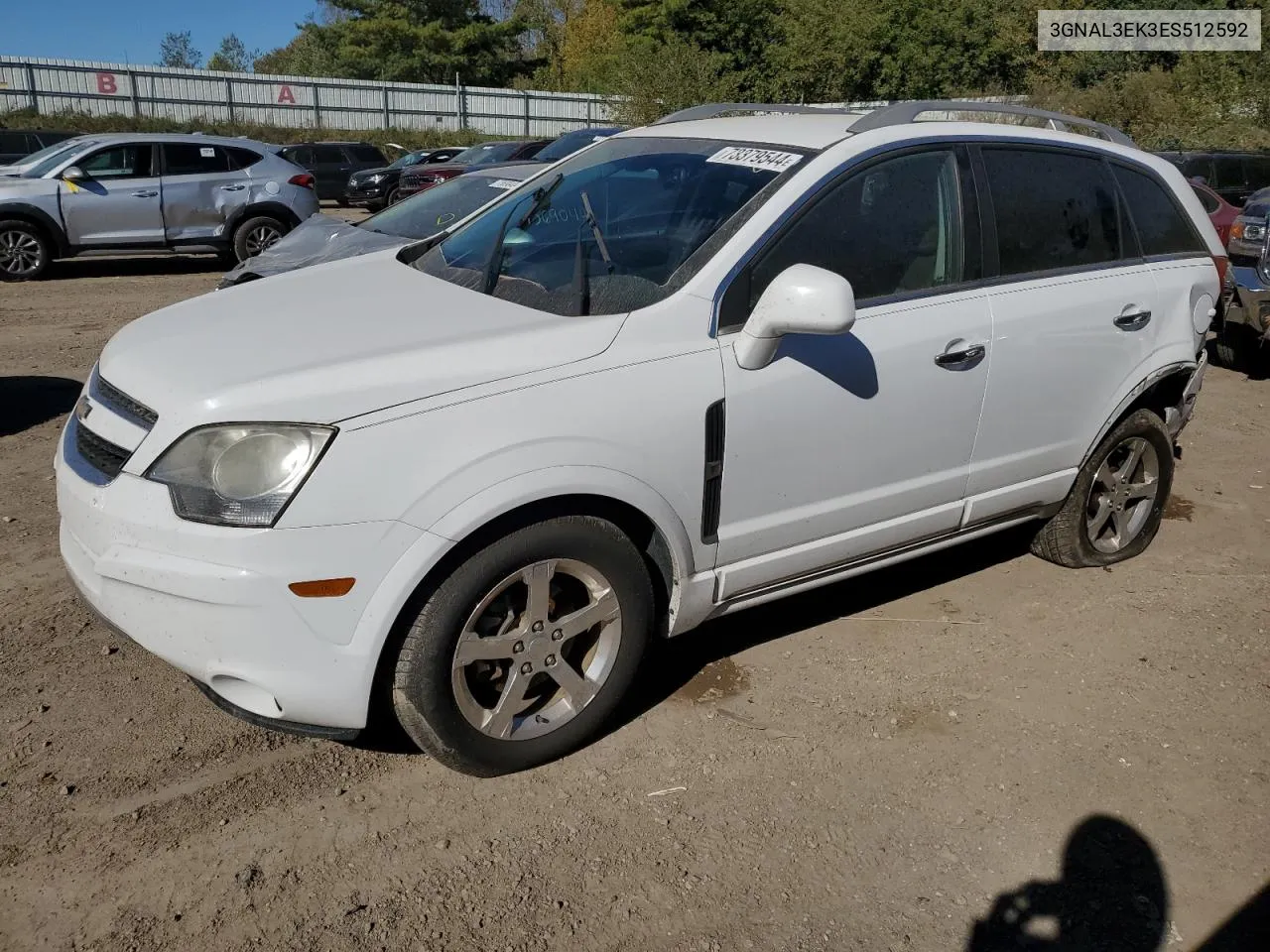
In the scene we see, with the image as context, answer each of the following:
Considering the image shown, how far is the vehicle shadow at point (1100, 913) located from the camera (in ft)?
8.85

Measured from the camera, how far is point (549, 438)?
9.50ft

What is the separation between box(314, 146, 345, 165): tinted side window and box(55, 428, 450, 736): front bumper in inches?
863

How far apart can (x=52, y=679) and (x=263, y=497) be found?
1469mm

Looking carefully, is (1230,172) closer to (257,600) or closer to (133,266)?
(133,266)

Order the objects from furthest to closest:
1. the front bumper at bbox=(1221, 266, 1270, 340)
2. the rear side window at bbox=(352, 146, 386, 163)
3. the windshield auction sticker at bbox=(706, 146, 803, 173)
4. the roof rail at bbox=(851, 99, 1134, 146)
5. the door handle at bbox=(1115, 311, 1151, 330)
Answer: the rear side window at bbox=(352, 146, 386, 163) → the front bumper at bbox=(1221, 266, 1270, 340) → the door handle at bbox=(1115, 311, 1151, 330) → the roof rail at bbox=(851, 99, 1134, 146) → the windshield auction sticker at bbox=(706, 146, 803, 173)

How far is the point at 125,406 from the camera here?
9.89 feet

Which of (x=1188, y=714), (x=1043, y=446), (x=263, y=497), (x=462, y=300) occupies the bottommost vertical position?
(x=1188, y=714)

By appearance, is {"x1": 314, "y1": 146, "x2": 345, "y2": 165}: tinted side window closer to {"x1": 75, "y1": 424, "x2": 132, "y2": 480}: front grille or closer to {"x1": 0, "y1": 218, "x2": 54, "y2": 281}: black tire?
{"x1": 0, "y1": 218, "x2": 54, "y2": 281}: black tire

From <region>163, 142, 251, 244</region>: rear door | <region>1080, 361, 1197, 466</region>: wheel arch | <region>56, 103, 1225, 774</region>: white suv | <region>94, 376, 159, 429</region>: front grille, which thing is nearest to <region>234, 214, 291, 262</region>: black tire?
<region>163, 142, 251, 244</region>: rear door

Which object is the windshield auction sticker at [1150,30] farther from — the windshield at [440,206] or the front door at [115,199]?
the windshield at [440,206]

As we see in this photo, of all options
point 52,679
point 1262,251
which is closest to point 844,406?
point 52,679

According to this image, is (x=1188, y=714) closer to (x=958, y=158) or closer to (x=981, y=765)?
(x=981, y=765)

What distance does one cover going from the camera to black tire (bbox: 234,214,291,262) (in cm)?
1286

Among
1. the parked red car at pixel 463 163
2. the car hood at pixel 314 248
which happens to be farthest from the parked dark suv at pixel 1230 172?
the car hood at pixel 314 248
